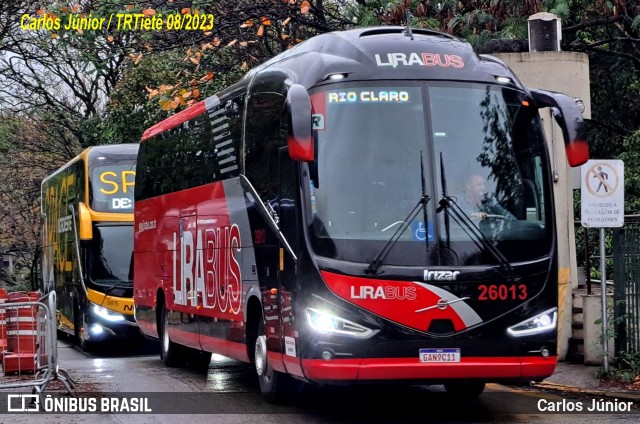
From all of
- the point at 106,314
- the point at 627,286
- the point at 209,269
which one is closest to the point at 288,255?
the point at 209,269

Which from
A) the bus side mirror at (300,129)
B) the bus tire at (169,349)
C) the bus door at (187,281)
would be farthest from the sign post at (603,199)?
the bus tire at (169,349)

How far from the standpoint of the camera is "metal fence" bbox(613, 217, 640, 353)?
13984mm

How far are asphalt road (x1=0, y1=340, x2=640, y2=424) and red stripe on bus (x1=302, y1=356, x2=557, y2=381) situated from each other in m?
0.59

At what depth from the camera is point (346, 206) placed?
10.7m

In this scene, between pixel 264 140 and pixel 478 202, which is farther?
pixel 264 140

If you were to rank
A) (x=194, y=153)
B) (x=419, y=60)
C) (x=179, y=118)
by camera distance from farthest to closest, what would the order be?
(x=179, y=118) < (x=194, y=153) < (x=419, y=60)

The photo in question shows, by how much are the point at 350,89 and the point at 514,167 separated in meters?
1.74

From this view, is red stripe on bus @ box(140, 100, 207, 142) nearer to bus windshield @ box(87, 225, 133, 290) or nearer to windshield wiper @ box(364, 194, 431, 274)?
bus windshield @ box(87, 225, 133, 290)

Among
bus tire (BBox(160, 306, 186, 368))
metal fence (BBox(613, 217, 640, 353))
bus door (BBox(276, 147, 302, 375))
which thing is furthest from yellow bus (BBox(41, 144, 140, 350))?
bus door (BBox(276, 147, 302, 375))

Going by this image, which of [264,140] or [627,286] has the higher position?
[264,140]

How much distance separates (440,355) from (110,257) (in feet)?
43.0

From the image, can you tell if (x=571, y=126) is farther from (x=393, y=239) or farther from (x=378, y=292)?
(x=378, y=292)

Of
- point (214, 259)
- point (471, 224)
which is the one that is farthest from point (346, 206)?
point (214, 259)

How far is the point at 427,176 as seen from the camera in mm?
10742
